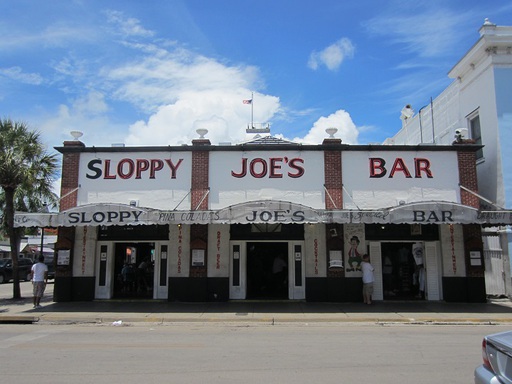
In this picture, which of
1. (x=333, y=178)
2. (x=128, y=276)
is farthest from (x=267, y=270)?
(x=128, y=276)

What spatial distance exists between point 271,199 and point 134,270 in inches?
256

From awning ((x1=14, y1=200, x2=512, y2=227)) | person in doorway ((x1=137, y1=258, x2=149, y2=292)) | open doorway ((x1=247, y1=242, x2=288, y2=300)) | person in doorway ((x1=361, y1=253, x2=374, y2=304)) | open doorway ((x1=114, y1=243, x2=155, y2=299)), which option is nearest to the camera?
awning ((x1=14, y1=200, x2=512, y2=227))

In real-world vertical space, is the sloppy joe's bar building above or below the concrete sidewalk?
above

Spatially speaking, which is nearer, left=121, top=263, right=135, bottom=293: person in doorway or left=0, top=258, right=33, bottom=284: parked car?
left=121, top=263, right=135, bottom=293: person in doorway

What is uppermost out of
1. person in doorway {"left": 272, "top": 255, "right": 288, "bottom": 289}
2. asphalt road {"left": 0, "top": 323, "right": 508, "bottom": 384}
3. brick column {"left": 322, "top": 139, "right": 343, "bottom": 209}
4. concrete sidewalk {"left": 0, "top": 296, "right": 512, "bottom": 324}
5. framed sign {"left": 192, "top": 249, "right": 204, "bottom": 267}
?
brick column {"left": 322, "top": 139, "right": 343, "bottom": 209}

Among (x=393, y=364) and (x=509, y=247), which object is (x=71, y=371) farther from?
(x=509, y=247)

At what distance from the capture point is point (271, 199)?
53.6ft

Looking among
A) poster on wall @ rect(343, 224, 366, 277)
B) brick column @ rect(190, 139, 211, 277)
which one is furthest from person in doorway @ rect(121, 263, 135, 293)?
A: poster on wall @ rect(343, 224, 366, 277)

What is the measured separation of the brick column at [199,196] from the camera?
647 inches

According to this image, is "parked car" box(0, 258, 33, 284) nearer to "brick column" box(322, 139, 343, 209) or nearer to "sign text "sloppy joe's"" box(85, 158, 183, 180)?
"sign text "sloppy joe's"" box(85, 158, 183, 180)

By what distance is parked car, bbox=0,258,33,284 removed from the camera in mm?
29266

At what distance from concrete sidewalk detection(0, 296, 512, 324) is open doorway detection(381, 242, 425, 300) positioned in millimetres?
1196

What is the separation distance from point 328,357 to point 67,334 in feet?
21.4

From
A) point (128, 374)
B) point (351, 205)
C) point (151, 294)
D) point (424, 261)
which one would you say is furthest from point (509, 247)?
point (128, 374)
